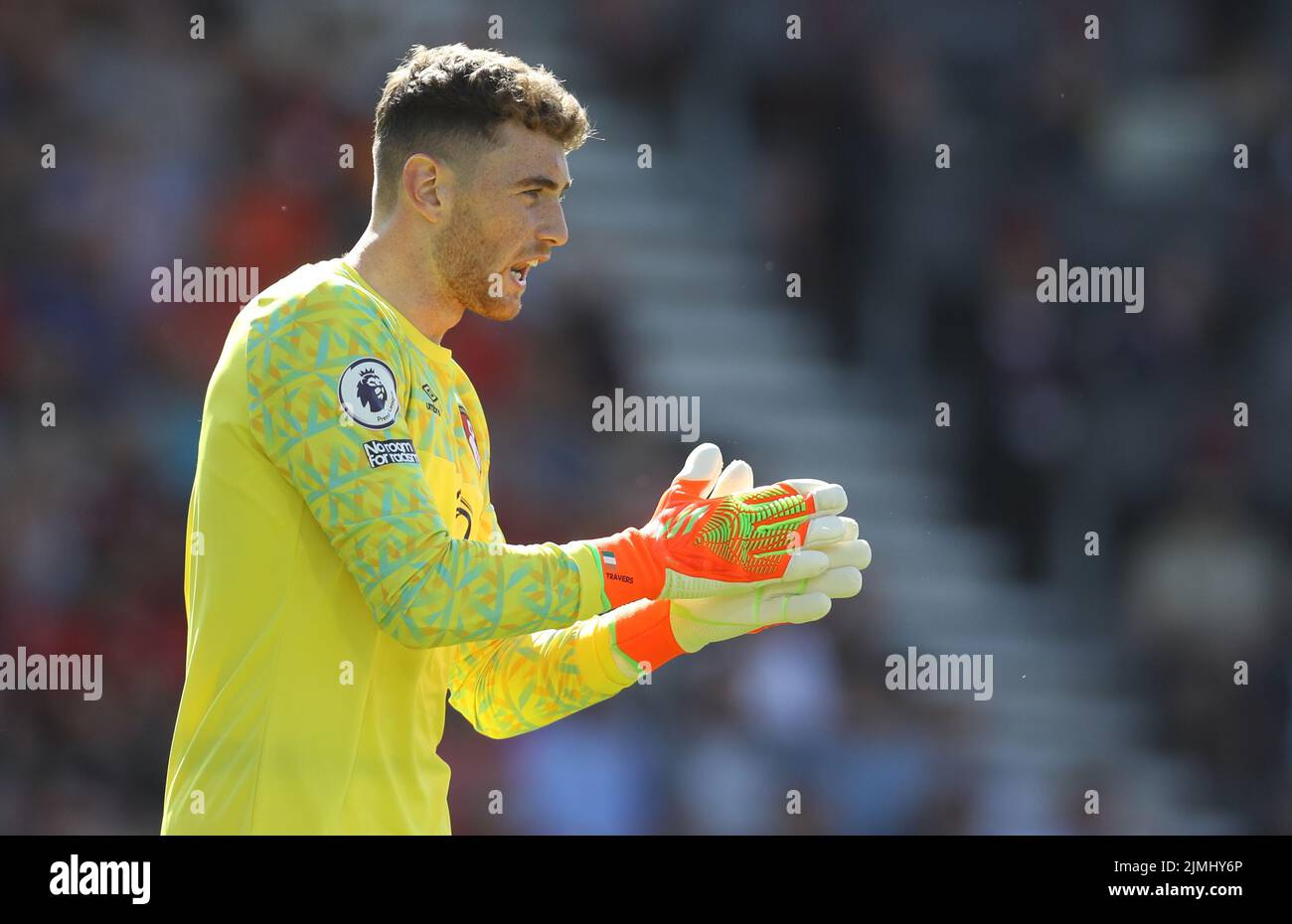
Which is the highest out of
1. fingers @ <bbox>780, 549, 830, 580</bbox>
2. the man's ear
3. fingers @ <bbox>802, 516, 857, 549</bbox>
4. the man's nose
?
the man's ear

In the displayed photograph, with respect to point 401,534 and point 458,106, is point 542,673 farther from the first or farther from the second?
point 458,106

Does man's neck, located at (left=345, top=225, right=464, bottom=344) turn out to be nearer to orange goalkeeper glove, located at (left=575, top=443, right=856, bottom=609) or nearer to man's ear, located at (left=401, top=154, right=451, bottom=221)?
man's ear, located at (left=401, top=154, right=451, bottom=221)

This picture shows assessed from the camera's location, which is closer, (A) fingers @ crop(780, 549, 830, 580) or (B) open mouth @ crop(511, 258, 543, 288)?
(A) fingers @ crop(780, 549, 830, 580)

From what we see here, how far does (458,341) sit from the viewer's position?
19.7ft

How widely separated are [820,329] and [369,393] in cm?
423

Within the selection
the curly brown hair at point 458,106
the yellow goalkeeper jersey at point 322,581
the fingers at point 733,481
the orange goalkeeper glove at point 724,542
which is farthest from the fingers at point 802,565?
the curly brown hair at point 458,106

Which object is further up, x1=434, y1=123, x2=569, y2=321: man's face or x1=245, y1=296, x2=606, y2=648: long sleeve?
x1=434, y1=123, x2=569, y2=321: man's face

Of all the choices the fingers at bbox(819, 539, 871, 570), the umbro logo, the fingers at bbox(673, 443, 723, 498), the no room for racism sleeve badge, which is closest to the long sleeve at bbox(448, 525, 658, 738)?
the fingers at bbox(673, 443, 723, 498)

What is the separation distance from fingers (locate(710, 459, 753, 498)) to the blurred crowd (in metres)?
2.94

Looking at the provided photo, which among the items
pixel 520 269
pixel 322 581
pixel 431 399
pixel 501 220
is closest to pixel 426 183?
Result: pixel 501 220

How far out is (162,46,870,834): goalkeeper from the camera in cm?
237

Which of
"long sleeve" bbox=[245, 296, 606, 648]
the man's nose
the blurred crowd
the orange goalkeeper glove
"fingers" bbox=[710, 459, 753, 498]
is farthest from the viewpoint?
the blurred crowd

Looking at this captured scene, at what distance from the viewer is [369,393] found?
2.39 m
